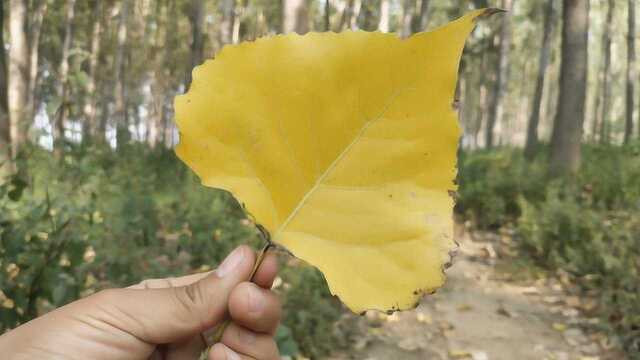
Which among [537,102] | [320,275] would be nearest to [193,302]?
[320,275]

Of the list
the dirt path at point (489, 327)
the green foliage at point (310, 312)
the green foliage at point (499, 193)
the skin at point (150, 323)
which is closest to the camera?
the skin at point (150, 323)

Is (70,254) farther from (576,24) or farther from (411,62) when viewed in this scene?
(576,24)

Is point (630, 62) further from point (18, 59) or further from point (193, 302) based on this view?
point (193, 302)

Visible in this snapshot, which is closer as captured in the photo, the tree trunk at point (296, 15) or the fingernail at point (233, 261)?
the fingernail at point (233, 261)

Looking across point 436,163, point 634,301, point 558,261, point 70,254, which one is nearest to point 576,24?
point 558,261

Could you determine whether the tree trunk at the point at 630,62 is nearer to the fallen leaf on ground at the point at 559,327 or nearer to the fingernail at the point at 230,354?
the fallen leaf on ground at the point at 559,327

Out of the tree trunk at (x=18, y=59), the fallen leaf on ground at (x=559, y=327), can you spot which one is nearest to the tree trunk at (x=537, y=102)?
the fallen leaf on ground at (x=559, y=327)

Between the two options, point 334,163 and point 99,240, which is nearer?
point 334,163

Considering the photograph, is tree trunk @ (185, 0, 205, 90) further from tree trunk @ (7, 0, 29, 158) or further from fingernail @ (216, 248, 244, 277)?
fingernail @ (216, 248, 244, 277)

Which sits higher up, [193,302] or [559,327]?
[193,302]
